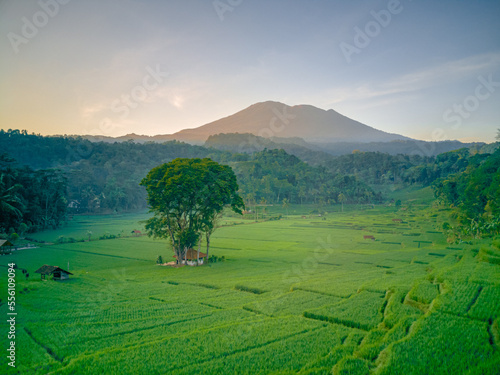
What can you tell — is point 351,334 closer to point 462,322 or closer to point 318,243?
point 462,322

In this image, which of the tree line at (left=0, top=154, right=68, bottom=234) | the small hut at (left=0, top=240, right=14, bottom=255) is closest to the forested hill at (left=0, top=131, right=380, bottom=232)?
the tree line at (left=0, top=154, right=68, bottom=234)

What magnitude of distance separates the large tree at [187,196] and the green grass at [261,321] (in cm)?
469

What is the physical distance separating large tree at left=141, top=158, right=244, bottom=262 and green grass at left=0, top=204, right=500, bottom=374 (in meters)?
4.69

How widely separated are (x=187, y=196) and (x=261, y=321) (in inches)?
714

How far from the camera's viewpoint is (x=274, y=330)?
476 inches

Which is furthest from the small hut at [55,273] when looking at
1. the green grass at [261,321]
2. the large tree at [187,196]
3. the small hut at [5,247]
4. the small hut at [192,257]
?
the small hut at [5,247]

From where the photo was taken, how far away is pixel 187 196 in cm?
2947

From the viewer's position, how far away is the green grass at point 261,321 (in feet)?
30.9

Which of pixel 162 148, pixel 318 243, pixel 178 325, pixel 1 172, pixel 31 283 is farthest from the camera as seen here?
pixel 162 148

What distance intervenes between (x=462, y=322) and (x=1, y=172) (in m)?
60.7

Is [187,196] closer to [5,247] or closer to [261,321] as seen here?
[261,321]

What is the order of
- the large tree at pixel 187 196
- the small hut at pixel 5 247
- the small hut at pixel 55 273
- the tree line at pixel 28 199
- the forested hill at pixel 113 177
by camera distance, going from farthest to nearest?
the forested hill at pixel 113 177 → the tree line at pixel 28 199 → the small hut at pixel 5 247 → the large tree at pixel 187 196 → the small hut at pixel 55 273

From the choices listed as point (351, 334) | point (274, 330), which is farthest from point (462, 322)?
point (274, 330)

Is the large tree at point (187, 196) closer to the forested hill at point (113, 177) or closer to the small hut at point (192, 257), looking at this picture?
the small hut at point (192, 257)
